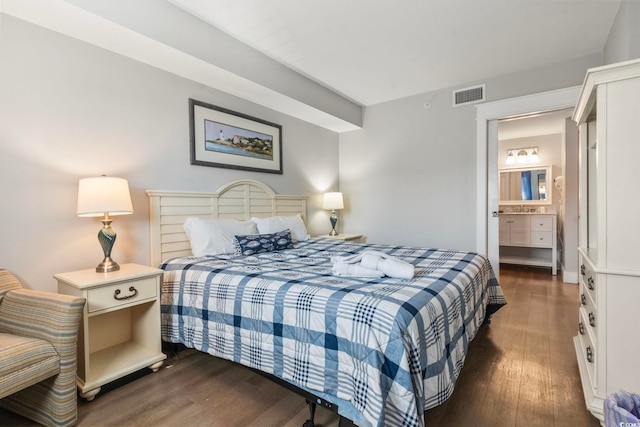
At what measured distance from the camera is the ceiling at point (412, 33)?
7.52 ft

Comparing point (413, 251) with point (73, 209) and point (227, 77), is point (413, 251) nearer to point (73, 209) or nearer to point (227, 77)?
point (227, 77)

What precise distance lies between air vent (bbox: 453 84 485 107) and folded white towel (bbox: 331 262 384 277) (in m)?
2.91

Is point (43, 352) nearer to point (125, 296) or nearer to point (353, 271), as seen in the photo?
point (125, 296)

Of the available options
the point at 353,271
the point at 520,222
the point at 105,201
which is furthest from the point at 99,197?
the point at 520,222

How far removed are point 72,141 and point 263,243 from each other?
1547mm

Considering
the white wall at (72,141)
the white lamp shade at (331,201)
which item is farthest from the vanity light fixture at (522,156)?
the white wall at (72,141)

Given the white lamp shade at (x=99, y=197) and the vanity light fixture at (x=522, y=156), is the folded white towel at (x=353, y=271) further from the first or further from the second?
the vanity light fixture at (x=522, y=156)

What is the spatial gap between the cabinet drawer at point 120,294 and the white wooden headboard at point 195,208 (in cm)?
57

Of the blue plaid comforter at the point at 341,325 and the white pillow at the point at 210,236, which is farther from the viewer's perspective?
the white pillow at the point at 210,236

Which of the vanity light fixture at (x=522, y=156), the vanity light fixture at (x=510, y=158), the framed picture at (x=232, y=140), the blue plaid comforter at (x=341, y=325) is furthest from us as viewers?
the vanity light fixture at (x=510, y=158)

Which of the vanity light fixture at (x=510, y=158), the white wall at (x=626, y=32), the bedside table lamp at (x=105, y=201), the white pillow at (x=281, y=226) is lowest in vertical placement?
the white pillow at (x=281, y=226)

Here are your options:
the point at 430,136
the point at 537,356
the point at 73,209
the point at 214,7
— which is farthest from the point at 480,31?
the point at 73,209

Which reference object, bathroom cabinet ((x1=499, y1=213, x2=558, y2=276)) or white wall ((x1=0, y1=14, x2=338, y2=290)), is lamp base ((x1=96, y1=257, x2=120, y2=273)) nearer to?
white wall ((x1=0, y1=14, x2=338, y2=290))

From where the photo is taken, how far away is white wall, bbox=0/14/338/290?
1.91 m
